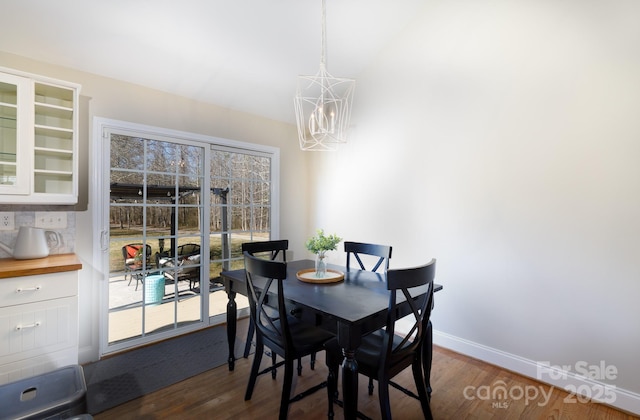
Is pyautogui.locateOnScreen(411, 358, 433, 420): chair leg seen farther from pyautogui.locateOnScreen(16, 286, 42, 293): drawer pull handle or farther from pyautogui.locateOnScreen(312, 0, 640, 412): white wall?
pyautogui.locateOnScreen(16, 286, 42, 293): drawer pull handle

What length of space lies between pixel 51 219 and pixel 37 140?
61 centimetres

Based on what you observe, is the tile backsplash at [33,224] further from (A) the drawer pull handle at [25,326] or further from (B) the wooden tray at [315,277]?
(B) the wooden tray at [315,277]

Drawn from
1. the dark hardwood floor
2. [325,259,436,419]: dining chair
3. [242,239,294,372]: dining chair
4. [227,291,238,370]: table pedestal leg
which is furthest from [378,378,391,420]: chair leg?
[227,291,238,370]: table pedestal leg

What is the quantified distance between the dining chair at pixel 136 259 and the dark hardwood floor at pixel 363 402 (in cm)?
113

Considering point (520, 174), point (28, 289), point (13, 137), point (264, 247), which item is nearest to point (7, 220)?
point (13, 137)

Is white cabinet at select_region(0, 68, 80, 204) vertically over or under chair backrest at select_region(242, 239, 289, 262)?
over

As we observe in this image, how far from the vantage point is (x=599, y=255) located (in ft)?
6.84

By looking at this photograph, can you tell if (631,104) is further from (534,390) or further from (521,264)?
(534,390)

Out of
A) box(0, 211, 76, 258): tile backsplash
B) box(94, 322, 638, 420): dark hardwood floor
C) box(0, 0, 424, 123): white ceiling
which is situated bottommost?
box(94, 322, 638, 420): dark hardwood floor

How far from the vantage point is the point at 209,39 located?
8.61 ft

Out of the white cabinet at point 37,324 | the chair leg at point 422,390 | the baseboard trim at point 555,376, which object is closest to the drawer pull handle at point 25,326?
the white cabinet at point 37,324

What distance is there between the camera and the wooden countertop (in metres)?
1.79

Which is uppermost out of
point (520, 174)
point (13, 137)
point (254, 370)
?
point (13, 137)

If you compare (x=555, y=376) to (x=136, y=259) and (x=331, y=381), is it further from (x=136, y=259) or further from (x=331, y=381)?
(x=136, y=259)
